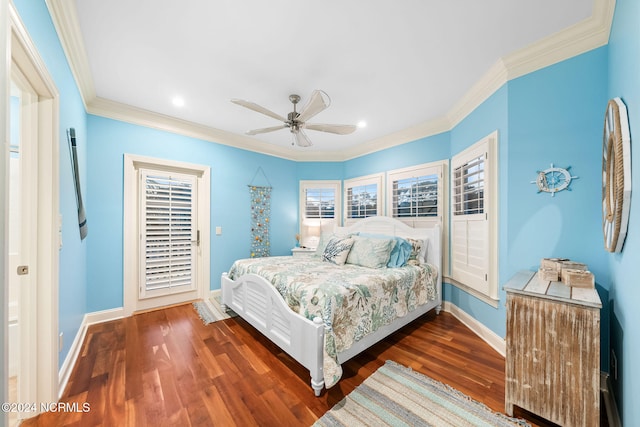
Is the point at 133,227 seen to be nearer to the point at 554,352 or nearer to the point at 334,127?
the point at 334,127

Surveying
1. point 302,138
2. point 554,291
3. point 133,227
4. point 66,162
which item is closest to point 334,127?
point 302,138

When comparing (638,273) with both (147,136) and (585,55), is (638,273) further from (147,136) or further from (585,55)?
(147,136)

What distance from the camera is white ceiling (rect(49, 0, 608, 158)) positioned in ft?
5.24

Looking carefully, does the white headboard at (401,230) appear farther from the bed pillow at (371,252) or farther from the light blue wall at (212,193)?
the light blue wall at (212,193)

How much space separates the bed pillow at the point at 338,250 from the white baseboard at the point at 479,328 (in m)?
1.58

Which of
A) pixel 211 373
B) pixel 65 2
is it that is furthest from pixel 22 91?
pixel 211 373

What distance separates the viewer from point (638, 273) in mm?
1018

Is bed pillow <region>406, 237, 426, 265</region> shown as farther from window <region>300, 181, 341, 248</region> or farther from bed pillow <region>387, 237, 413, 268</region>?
window <region>300, 181, 341, 248</region>

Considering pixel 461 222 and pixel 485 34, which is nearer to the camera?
pixel 485 34

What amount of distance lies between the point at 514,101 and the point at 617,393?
7.18 feet

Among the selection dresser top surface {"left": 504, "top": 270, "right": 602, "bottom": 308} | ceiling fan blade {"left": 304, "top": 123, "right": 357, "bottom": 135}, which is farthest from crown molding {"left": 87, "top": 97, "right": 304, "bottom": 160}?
dresser top surface {"left": 504, "top": 270, "right": 602, "bottom": 308}

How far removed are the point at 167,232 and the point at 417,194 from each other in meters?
3.73

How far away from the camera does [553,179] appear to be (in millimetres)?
1901

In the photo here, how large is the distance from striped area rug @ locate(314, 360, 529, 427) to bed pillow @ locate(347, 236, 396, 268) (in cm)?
118
